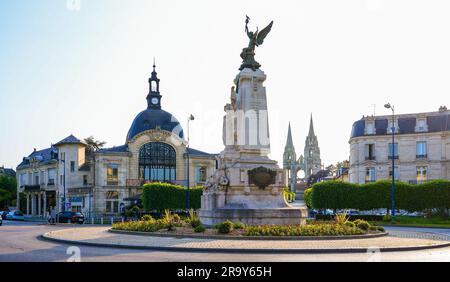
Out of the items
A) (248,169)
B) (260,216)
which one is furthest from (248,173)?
(260,216)

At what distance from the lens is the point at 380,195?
165ft

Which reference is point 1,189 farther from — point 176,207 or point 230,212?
point 230,212

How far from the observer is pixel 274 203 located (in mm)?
28656

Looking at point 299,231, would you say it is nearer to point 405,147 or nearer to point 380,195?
point 380,195

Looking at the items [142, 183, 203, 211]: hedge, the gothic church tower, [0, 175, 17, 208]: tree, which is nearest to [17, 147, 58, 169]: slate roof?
[0, 175, 17, 208]: tree

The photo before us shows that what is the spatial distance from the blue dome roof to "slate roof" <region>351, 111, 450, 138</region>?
1011 inches

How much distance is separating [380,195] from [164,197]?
22.2m

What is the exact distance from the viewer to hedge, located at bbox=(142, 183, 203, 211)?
56.1 meters

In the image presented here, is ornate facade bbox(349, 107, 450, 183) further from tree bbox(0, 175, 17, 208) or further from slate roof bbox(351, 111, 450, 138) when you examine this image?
tree bbox(0, 175, 17, 208)

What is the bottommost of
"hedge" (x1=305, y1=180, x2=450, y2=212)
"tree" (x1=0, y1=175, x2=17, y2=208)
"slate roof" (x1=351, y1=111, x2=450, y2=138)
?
"tree" (x1=0, y1=175, x2=17, y2=208)

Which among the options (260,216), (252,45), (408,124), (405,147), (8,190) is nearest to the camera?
(260,216)
